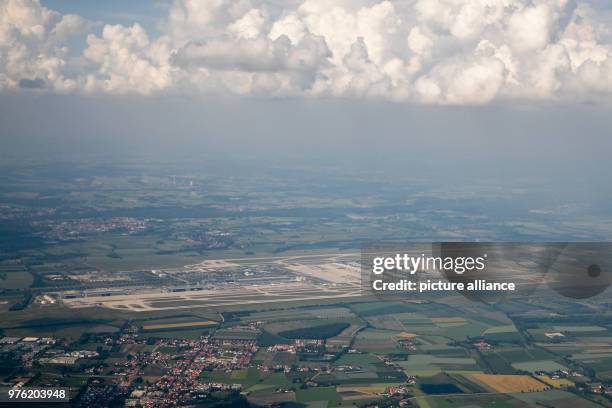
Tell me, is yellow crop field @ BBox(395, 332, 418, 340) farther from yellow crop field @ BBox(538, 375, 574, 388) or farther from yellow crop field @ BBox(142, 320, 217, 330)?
yellow crop field @ BBox(142, 320, 217, 330)

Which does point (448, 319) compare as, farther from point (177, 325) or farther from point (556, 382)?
point (177, 325)

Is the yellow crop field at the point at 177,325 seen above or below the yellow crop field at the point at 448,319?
below

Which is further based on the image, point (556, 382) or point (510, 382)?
point (556, 382)

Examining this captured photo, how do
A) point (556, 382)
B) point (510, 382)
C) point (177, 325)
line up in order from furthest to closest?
point (177, 325) → point (556, 382) → point (510, 382)

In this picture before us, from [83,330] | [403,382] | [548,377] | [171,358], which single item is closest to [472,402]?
[403,382]

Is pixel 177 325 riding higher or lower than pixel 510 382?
higher

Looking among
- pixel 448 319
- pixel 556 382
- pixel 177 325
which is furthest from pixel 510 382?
pixel 177 325

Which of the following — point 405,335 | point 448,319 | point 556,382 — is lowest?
point 556,382

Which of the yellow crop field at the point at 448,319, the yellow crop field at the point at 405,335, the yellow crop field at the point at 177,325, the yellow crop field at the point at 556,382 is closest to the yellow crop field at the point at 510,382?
the yellow crop field at the point at 556,382

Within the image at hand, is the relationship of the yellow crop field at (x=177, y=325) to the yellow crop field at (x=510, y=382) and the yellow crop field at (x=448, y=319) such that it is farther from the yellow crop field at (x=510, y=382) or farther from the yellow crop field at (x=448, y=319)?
the yellow crop field at (x=510, y=382)
